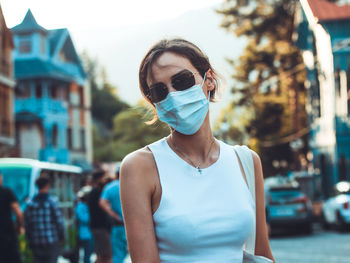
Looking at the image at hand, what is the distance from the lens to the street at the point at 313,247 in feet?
47.0

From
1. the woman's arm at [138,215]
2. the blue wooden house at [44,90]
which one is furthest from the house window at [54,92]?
the woman's arm at [138,215]

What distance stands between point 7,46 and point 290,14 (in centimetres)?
1517

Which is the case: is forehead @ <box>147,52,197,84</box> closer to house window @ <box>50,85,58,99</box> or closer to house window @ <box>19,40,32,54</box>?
house window @ <box>19,40,32,54</box>

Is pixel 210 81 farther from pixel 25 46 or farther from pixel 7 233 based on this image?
pixel 25 46

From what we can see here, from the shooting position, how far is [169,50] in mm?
2775

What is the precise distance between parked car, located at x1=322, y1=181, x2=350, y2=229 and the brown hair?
19223 mm

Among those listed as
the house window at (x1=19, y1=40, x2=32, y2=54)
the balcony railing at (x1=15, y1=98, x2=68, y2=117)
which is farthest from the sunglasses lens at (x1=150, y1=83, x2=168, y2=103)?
A: the house window at (x1=19, y1=40, x2=32, y2=54)

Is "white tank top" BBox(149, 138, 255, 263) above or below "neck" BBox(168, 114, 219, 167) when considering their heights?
below

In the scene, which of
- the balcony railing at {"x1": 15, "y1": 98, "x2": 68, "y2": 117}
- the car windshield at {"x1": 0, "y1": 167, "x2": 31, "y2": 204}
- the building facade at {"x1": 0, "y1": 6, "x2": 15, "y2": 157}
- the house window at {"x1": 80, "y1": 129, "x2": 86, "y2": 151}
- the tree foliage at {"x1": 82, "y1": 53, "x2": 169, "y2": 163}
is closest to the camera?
the car windshield at {"x1": 0, "y1": 167, "x2": 31, "y2": 204}

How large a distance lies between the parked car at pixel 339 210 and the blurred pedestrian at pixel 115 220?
481 inches

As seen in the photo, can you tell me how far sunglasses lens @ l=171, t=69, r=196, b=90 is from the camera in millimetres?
2783

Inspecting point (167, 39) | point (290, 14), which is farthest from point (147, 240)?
point (290, 14)

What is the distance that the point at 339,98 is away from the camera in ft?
95.1

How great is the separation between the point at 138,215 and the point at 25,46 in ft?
155
